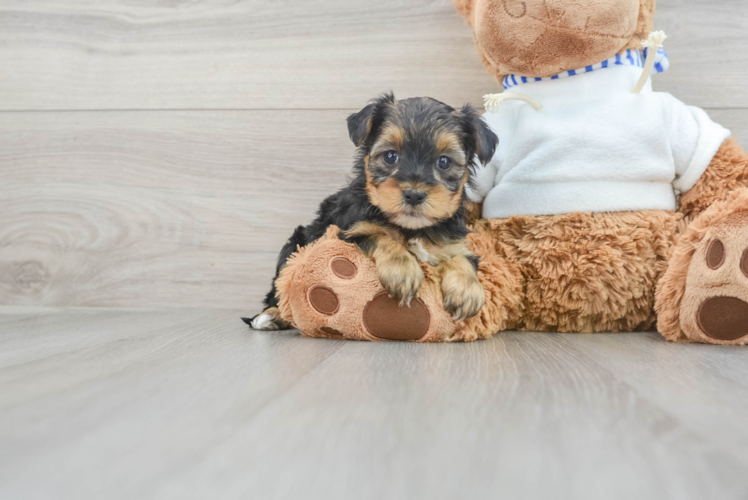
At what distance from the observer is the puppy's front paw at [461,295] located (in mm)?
1408

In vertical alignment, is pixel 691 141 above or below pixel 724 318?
above

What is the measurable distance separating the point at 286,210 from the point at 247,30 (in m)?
0.71

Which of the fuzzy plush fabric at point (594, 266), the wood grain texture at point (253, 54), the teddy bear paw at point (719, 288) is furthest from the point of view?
the wood grain texture at point (253, 54)

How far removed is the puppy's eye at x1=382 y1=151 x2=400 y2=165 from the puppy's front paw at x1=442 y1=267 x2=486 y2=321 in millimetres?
318

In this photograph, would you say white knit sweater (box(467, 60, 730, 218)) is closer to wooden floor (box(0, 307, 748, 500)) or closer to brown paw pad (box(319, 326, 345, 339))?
wooden floor (box(0, 307, 748, 500))

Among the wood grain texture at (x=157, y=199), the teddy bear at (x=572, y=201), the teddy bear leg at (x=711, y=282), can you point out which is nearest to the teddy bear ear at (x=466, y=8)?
the teddy bear at (x=572, y=201)

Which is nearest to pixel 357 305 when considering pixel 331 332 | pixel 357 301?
pixel 357 301

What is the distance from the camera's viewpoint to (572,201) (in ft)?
5.25

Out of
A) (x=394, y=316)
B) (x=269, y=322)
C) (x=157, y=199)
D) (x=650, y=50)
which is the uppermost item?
(x=650, y=50)

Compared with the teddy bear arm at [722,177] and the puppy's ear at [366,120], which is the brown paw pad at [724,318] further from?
the puppy's ear at [366,120]

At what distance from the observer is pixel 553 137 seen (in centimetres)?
162

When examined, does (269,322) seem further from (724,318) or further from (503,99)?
(724,318)

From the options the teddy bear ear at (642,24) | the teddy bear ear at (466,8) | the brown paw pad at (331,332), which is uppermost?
the teddy bear ear at (466,8)

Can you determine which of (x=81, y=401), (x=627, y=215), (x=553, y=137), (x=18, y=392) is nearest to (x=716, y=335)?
(x=627, y=215)
